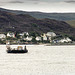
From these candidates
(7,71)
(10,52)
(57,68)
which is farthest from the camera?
(10,52)

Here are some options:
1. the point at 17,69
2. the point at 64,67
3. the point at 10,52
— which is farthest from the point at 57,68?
the point at 10,52

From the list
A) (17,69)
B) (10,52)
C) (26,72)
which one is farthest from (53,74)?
(10,52)

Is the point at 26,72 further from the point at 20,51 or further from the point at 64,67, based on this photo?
the point at 20,51

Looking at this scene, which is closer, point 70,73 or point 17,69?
point 70,73

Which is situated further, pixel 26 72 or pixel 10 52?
pixel 10 52

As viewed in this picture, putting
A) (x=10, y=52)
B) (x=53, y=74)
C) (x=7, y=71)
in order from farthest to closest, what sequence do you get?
(x=10, y=52), (x=7, y=71), (x=53, y=74)

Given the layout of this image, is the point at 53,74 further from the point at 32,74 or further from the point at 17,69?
the point at 17,69

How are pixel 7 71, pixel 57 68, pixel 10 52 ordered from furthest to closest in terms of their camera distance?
1. pixel 10 52
2. pixel 57 68
3. pixel 7 71

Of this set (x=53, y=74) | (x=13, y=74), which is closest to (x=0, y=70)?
(x=13, y=74)
